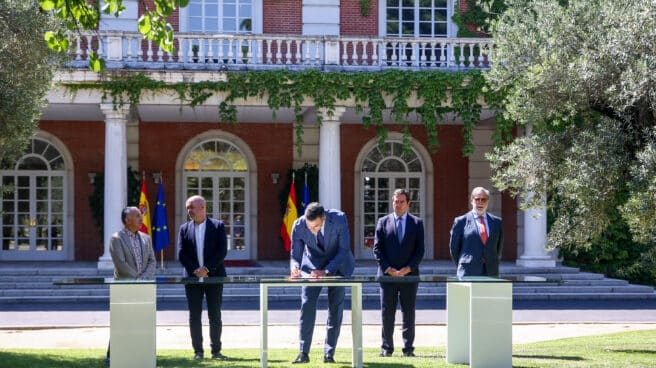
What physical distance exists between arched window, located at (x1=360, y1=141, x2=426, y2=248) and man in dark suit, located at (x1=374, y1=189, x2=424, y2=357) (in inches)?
556

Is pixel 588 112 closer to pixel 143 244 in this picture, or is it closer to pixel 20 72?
pixel 143 244

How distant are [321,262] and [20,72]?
395 centimetres

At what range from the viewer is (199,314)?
9.84 m

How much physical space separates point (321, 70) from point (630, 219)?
35.5 ft

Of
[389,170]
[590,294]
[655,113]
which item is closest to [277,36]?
[389,170]

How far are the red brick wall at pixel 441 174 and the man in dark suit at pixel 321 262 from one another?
48.4ft

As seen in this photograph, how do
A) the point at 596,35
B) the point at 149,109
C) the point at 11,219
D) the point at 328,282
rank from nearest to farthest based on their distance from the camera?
the point at 328,282 → the point at 596,35 → the point at 149,109 → the point at 11,219

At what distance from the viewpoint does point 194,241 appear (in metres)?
9.96

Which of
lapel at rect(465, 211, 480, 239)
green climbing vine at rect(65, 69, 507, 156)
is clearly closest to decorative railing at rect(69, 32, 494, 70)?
green climbing vine at rect(65, 69, 507, 156)

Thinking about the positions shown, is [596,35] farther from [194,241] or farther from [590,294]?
[590,294]

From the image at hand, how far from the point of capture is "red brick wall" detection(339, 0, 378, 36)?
75.2ft

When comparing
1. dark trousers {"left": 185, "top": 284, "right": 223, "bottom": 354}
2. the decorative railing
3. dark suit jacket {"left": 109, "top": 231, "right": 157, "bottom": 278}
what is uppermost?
the decorative railing

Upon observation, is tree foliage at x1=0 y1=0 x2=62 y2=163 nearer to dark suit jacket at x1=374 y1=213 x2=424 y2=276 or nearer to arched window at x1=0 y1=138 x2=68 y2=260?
dark suit jacket at x1=374 y1=213 x2=424 y2=276

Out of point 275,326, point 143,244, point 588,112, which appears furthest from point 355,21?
point 143,244
